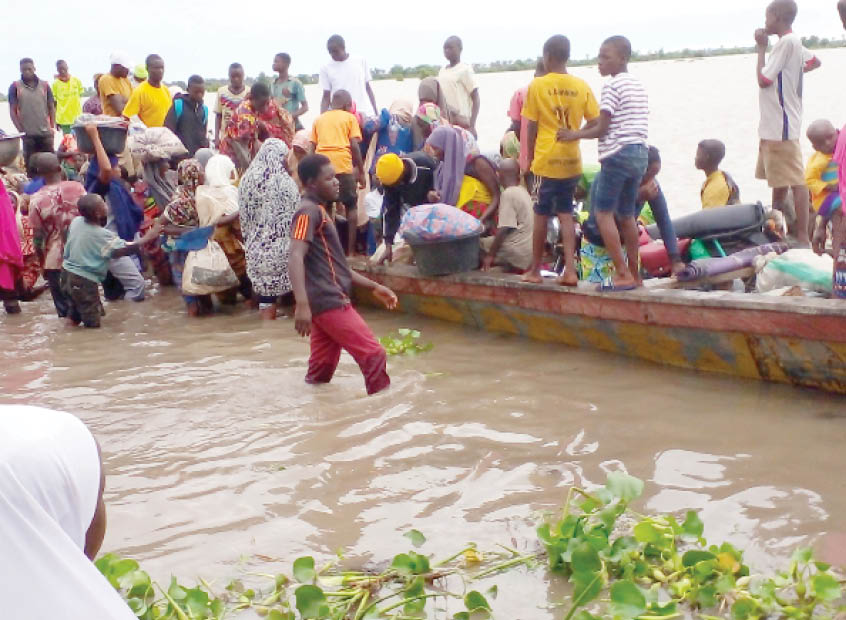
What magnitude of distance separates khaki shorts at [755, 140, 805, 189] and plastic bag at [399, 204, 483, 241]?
2.31 metres

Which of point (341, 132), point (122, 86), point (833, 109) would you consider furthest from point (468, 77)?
point (833, 109)

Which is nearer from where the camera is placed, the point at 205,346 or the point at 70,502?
the point at 70,502

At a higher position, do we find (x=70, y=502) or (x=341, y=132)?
(x=341, y=132)

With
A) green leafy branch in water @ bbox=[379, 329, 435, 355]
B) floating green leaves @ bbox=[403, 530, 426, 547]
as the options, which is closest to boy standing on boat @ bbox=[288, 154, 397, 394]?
A: green leafy branch in water @ bbox=[379, 329, 435, 355]

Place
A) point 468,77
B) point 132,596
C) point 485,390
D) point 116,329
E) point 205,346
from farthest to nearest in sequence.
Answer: point 468,77
point 116,329
point 205,346
point 485,390
point 132,596

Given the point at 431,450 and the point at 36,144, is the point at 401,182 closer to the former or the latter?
the point at 431,450

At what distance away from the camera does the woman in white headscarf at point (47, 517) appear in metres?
1.62

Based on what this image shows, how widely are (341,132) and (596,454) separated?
471 cm

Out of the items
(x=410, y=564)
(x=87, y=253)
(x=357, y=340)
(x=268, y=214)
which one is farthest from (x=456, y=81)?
(x=410, y=564)

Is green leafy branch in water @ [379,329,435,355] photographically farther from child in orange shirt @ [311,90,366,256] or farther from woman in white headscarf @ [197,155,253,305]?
woman in white headscarf @ [197,155,253,305]

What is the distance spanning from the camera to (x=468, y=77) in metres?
10.5

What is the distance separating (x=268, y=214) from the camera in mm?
8219

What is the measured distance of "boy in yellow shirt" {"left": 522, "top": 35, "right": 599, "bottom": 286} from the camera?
627cm

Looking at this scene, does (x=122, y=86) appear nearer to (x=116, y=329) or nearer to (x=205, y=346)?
(x=116, y=329)
